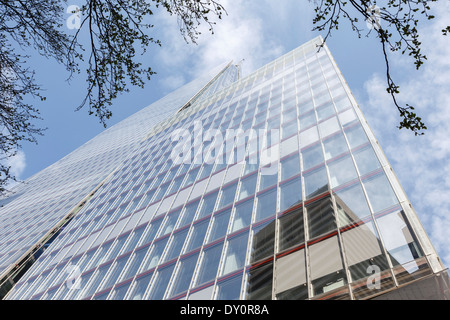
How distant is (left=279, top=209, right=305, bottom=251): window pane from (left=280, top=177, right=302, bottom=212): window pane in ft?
2.29

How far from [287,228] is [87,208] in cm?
2766

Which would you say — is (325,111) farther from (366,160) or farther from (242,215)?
(242,215)

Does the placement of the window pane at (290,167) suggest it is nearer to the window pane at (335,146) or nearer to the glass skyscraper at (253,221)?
the glass skyscraper at (253,221)

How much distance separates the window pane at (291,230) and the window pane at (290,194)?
70cm

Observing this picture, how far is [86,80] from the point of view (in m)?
8.34

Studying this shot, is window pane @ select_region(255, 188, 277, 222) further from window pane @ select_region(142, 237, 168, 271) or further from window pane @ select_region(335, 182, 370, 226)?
window pane @ select_region(142, 237, 168, 271)

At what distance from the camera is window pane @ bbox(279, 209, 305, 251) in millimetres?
13591

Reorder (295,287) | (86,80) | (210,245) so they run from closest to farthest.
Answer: (86,80), (295,287), (210,245)

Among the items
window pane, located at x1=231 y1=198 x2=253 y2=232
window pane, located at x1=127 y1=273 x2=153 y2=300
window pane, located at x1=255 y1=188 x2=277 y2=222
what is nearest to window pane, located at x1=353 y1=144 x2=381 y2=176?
window pane, located at x1=255 y1=188 x2=277 y2=222

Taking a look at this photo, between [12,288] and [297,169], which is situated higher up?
[297,169]

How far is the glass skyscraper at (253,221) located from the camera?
11266 millimetres

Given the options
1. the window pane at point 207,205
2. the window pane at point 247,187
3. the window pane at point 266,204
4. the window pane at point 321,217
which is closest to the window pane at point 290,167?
the window pane at point 266,204
